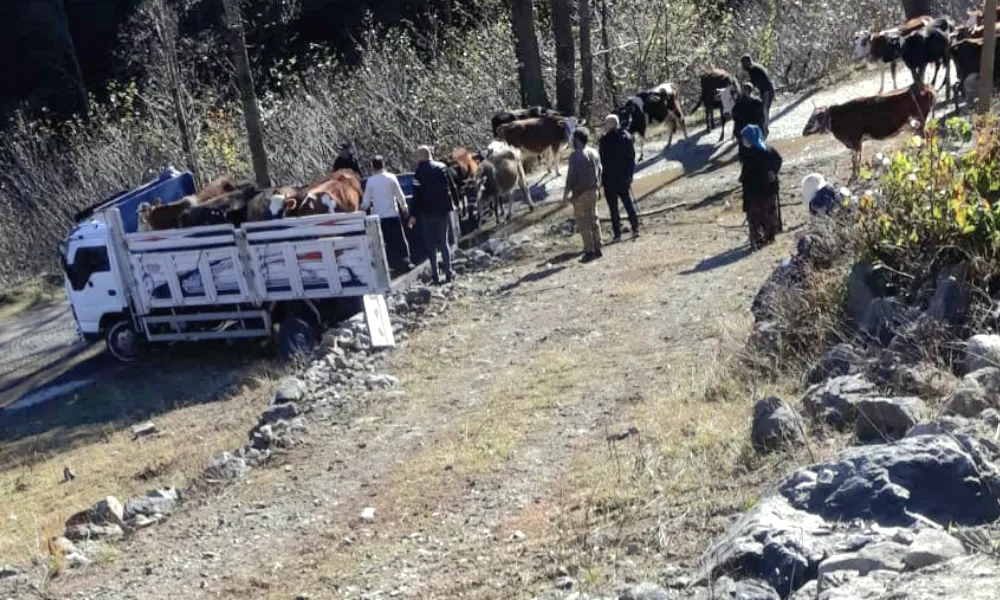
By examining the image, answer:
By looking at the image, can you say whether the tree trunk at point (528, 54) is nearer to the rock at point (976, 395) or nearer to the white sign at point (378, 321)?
the white sign at point (378, 321)

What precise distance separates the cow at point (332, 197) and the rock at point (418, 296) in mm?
1858

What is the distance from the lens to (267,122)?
93.1ft

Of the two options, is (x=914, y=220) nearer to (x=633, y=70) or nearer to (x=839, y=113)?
(x=839, y=113)

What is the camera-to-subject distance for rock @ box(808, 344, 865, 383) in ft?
26.7

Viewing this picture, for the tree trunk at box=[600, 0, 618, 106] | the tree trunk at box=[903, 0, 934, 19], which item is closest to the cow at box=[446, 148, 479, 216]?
the tree trunk at box=[600, 0, 618, 106]

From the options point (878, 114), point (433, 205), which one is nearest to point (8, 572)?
point (433, 205)

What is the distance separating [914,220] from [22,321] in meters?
19.3

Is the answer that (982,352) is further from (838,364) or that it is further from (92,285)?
(92,285)

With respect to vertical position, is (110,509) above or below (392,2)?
below

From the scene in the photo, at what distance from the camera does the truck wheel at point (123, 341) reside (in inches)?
711

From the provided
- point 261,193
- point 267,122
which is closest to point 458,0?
point 267,122

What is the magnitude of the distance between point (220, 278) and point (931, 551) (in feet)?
42.8

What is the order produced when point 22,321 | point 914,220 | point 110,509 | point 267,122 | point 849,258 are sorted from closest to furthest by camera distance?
point 914,220
point 849,258
point 110,509
point 22,321
point 267,122

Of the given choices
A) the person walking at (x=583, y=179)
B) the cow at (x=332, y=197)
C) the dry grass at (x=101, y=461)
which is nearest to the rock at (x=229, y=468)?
the dry grass at (x=101, y=461)
